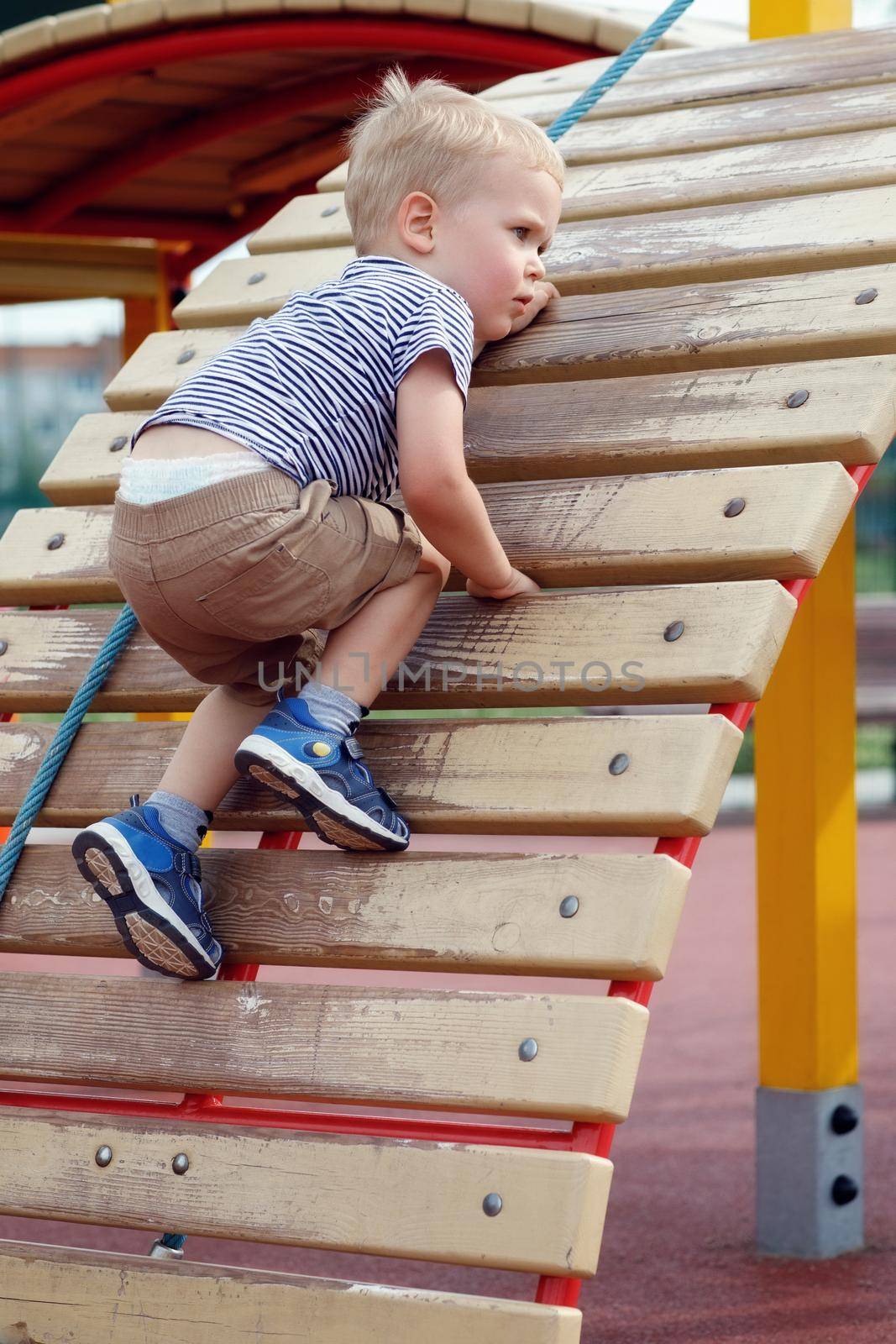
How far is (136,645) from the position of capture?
111 inches

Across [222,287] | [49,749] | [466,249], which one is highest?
[222,287]

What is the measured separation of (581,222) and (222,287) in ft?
2.42

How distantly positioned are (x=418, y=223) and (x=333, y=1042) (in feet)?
3.88

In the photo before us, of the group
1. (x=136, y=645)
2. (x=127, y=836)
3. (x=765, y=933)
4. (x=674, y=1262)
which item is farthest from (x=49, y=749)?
(x=674, y=1262)

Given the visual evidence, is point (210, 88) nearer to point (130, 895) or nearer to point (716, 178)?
point (716, 178)

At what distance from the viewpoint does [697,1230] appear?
3.92 m

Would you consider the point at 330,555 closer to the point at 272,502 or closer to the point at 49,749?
the point at 272,502

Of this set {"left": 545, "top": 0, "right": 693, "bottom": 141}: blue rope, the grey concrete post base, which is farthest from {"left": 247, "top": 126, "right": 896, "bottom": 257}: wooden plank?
the grey concrete post base

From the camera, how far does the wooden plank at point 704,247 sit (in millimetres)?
2750

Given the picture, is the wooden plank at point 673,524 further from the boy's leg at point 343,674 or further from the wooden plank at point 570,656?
the boy's leg at point 343,674

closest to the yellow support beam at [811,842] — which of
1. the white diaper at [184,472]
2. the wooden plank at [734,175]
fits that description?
the wooden plank at [734,175]

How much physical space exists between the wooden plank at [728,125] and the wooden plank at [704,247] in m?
0.25

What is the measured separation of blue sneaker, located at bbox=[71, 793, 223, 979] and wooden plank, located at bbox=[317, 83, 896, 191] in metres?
1.73

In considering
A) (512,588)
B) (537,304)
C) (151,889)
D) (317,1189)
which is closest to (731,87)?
(537,304)
